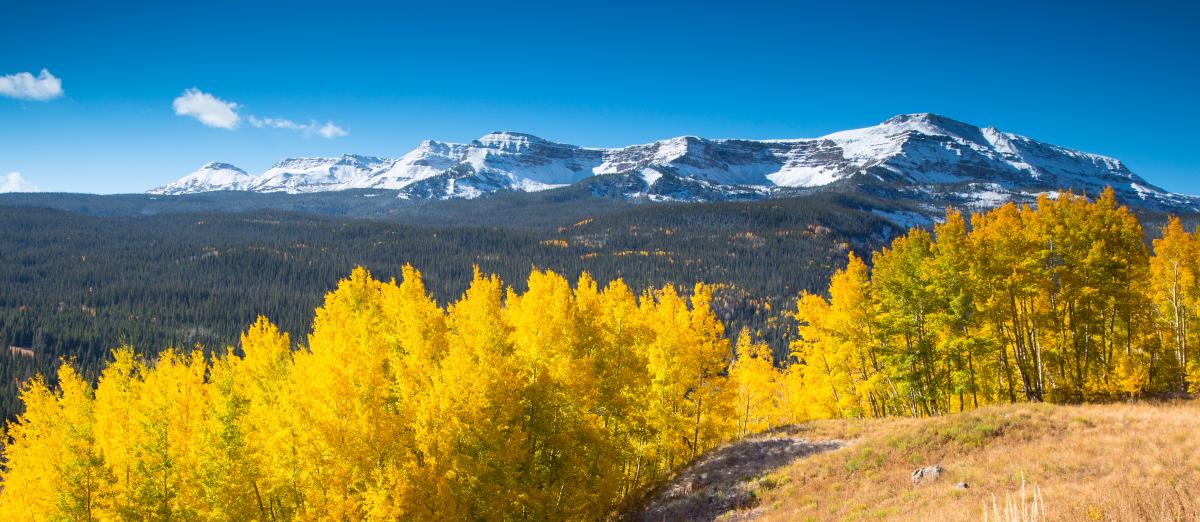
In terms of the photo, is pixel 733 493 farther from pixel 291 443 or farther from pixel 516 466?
pixel 291 443

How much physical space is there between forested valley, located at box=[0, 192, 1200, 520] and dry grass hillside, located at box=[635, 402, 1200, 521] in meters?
3.19

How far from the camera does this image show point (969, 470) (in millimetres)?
18891

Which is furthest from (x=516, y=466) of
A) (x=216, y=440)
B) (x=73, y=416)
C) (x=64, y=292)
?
(x=64, y=292)

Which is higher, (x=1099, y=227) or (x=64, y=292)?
(x=1099, y=227)

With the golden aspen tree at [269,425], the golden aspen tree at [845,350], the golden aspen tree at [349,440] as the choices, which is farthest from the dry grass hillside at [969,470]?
the golden aspen tree at [269,425]

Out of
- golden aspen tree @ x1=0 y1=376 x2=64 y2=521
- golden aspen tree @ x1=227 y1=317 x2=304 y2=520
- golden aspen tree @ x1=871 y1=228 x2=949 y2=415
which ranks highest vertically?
golden aspen tree @ x1=871 y1=228 x2=949 y2=415

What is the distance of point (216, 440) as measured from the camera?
21688mm

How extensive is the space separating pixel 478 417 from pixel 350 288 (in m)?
14.2

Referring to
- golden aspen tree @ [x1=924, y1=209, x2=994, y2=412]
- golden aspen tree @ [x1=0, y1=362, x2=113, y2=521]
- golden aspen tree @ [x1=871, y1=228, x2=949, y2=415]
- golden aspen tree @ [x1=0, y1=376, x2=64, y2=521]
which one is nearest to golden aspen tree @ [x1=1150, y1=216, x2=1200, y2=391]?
golden aspen tree @ [x1=924, y1=209, x2=994, y2=412]

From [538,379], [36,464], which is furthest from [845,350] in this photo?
[36,464]

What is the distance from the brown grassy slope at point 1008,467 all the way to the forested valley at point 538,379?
452cm

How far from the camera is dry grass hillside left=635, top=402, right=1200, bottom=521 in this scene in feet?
43.4

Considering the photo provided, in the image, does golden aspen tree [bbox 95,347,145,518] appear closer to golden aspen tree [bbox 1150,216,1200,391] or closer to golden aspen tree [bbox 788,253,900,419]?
golden aspen tree [bbox 788,253,900,419]

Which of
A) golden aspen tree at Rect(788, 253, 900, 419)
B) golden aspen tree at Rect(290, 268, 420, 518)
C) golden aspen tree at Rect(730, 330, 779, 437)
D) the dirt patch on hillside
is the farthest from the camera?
golden aspen tree at Rect(730, 330, 779, 437)
